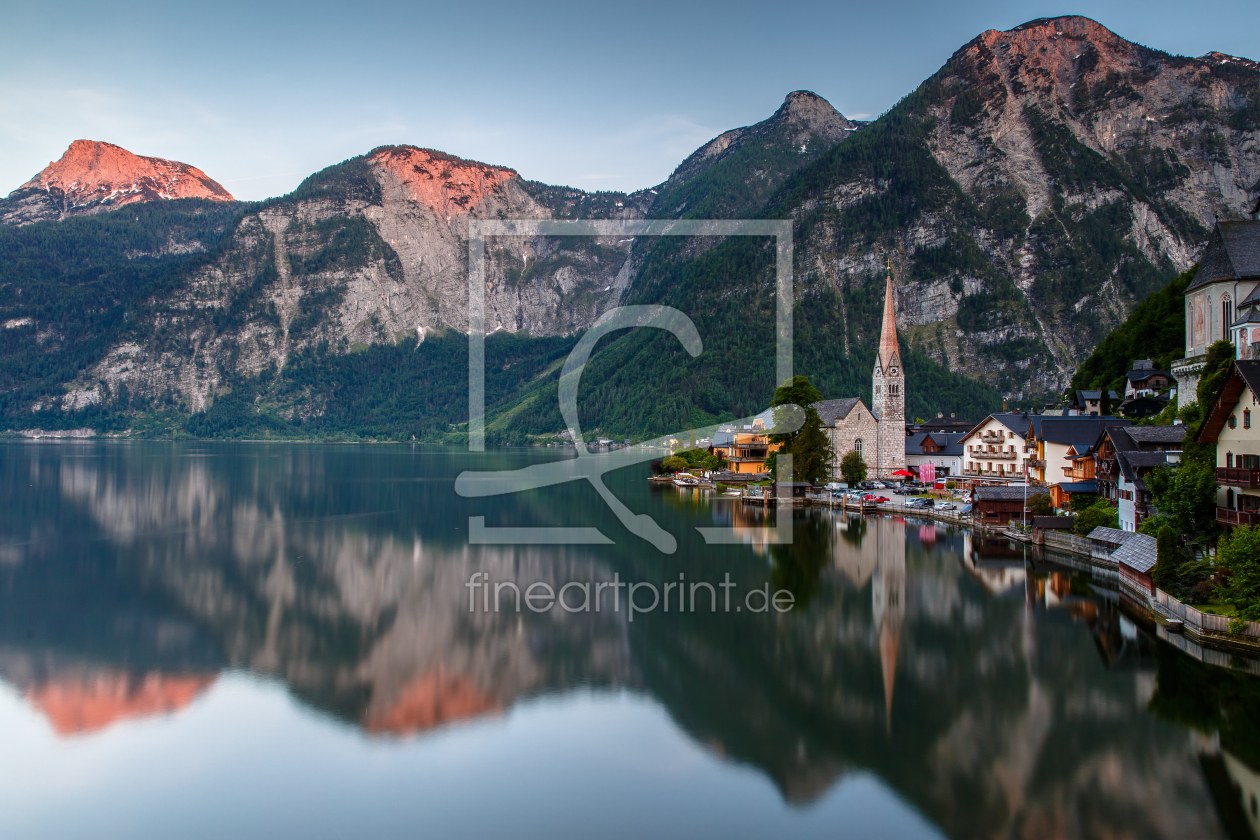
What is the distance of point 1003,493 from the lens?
50.3m

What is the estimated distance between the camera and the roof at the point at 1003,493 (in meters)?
49.8

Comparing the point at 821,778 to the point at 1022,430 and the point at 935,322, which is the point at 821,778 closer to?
the point at 1022,430

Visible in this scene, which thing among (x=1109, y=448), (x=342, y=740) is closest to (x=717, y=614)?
Answer: (x=342, y=740)

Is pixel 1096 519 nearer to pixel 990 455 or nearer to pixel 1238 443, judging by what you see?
pixel 1238 443

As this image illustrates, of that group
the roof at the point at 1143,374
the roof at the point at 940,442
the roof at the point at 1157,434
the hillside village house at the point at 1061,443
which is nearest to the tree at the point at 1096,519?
the roof at the point at 1157,434

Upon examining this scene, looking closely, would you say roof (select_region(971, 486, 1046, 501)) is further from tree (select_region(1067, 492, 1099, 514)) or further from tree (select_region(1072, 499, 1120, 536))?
tree (select_region(1072, 499, 1120, 536))

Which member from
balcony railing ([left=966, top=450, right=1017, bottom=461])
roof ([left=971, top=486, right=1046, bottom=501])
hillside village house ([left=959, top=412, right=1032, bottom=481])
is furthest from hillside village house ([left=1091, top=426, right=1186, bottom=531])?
balcony railing ([left=966, top=450, right=1017, bottom=461])

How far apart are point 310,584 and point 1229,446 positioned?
3851 cm

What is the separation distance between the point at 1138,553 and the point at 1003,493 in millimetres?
19206

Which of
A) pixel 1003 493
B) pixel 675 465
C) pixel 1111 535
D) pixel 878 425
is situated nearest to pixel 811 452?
pixel 878 425

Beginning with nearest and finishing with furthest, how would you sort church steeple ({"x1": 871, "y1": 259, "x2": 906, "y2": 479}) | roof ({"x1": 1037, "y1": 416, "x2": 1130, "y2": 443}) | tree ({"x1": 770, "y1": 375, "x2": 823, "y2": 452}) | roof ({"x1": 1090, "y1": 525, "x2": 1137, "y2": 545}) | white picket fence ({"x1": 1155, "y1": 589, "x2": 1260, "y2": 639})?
white picket fence ({"x1": 1155, "y1": 589, "x2": 1260, "y2": 639})
roof ({"x1": 1090, "y1": 525, "x2": 1137, "y2": 545})
roof ({"x1": 1037, "y1": 416, "x2": 1130, "y2": 443})
tree ({"x1": 770, "y1": 375, "x2": 823, "y2": 452})
church steeple ({"x1": 871, "y1": 259, "x2": 906, "y2": 479})

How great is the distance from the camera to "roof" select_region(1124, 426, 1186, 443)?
40.1 meters

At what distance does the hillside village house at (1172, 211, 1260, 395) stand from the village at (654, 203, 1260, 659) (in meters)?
0.11

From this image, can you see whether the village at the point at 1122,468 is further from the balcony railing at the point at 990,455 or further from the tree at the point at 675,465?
the tree at the point at 675,465
